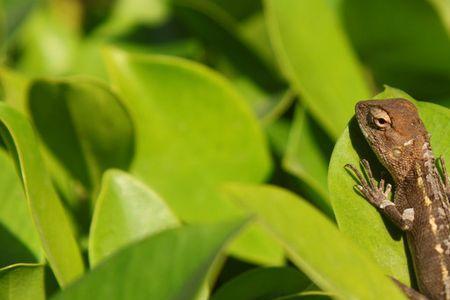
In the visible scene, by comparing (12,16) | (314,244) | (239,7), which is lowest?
(12,16)

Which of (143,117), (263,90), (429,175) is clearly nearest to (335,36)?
(263,90)

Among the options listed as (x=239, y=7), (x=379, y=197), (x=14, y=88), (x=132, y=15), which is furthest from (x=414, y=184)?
(x=132, y=15)

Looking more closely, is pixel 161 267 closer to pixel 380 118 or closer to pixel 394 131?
pixel 380 118

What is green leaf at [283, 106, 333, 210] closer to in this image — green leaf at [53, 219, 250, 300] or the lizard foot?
the lizard foot

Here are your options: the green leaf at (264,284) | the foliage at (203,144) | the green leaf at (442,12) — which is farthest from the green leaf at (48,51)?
the green leaf at (264,284)

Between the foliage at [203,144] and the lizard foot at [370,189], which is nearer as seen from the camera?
the foliage at [203,144]

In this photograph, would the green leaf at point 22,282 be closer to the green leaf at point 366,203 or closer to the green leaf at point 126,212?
the green leaf at point 126,212
